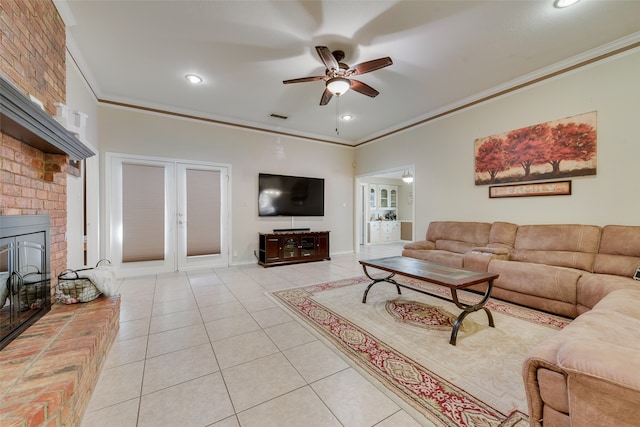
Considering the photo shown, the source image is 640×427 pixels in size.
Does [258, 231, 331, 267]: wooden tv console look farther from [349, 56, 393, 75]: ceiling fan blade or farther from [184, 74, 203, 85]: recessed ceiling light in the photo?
[349, 56, 393, 75]: ceiling fan blade

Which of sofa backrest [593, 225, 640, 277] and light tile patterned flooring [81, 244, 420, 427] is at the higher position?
sofa backrest [593, 225, 640, 277]

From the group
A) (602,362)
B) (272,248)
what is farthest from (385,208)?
(602,362)

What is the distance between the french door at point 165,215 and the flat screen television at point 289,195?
0.77m

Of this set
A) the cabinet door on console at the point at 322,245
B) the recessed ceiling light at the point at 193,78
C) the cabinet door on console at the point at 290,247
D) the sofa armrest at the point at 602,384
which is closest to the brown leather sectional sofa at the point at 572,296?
the sofa armrest at the point at 602,384

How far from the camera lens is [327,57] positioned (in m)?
2.51

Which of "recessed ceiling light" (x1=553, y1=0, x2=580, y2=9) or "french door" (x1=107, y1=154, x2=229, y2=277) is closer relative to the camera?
"recessed ceiling light" (x1=553, y1=0, x2=580, y2=9)

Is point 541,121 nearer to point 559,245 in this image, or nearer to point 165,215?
point 559,245

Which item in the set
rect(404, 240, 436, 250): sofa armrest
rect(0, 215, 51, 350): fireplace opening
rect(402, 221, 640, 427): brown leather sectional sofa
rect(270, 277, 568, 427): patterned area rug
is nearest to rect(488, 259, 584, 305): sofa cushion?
rect(402, 221, 640, 427): brown leather sectional sofa

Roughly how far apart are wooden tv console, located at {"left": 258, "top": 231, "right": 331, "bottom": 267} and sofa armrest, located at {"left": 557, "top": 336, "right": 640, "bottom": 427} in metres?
4.50

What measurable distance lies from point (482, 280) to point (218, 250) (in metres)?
4.41

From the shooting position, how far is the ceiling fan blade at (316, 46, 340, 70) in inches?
94.7

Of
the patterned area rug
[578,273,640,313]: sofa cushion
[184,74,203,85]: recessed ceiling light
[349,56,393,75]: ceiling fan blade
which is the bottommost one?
the patterned area rug

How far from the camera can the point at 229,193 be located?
5.04 meters

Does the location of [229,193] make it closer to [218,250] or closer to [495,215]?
[218,250]
